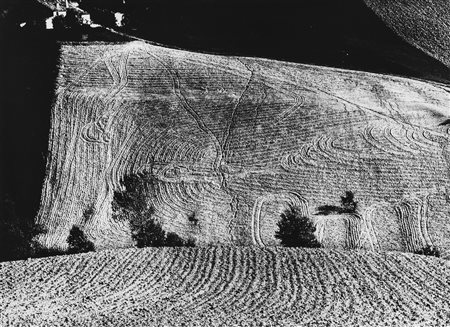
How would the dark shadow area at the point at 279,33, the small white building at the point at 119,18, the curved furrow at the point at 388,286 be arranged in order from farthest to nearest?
the small white building at the point at 119,18 < the dark shadow area at the point at 279,33 < the curved furrow at the point at 388,286

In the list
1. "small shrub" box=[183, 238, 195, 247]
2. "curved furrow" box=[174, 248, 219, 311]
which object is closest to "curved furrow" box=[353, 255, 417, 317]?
"curved furrow" box=[174, 248, 219, 311]

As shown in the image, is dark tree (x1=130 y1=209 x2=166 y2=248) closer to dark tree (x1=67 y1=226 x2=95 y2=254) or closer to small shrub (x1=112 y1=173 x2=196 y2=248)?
small shrub (x1=112 y1=173 x2=196 y2=248)

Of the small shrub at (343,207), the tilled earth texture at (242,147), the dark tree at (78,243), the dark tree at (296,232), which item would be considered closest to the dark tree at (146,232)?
the tilled earth texture at (242,147)

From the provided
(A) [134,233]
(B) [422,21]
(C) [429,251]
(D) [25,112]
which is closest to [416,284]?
(C) [429,251]

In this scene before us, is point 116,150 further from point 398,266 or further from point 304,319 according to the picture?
point 304,319

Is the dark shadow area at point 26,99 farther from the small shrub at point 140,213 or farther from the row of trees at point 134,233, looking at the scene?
the small shrub at point 140,213

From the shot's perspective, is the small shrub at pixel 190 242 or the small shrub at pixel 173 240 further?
the small shrub at pixel 190 242
